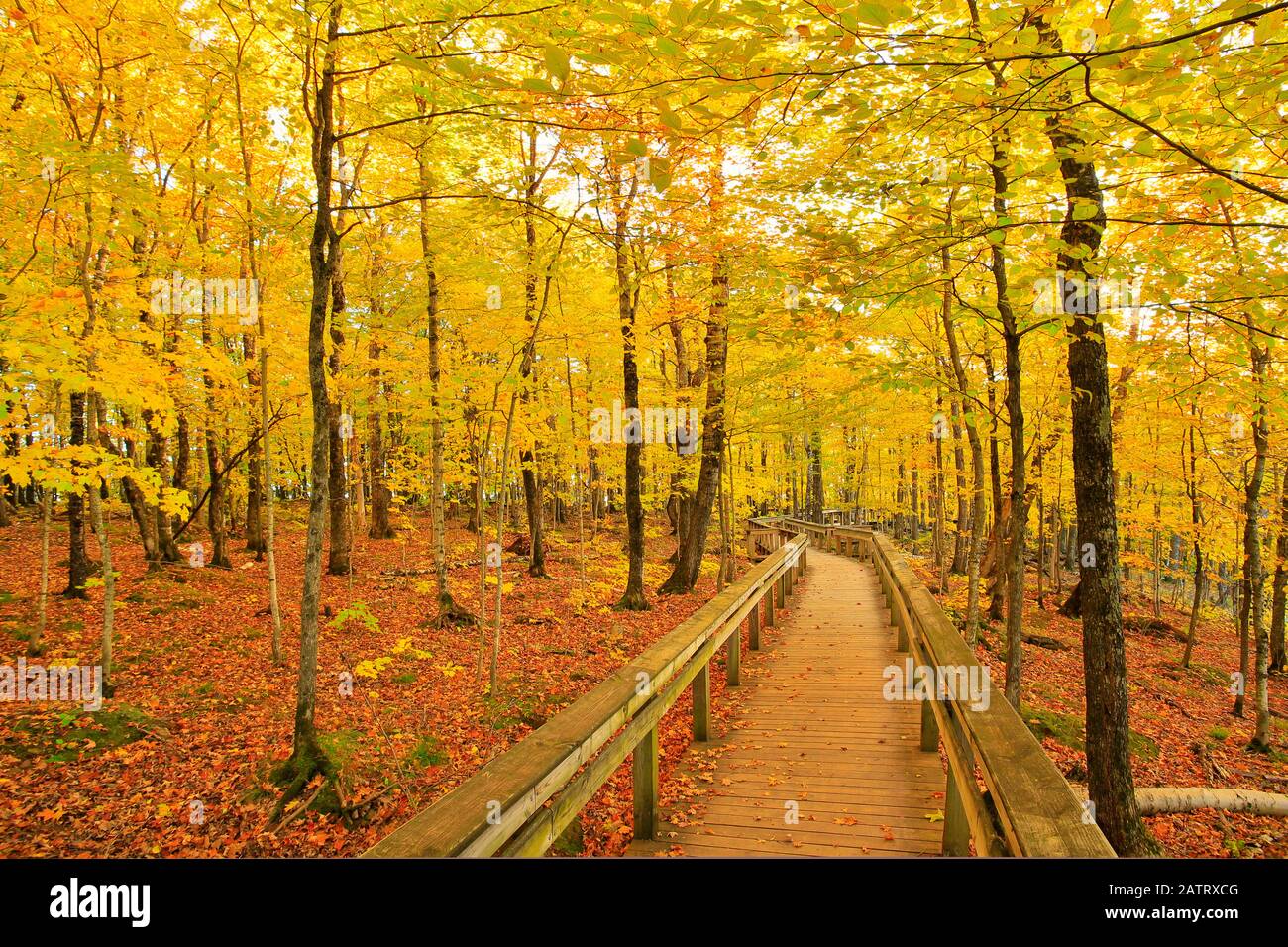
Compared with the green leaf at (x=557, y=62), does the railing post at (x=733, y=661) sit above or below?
below

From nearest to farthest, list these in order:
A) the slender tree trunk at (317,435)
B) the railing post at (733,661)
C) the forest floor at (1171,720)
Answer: the slender tree trunk at (317,435) < the railing post at (733,661) < the forest floor at (1171,720)

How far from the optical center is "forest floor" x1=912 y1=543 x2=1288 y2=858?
24.1ft

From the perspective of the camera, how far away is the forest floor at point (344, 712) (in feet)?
17.4

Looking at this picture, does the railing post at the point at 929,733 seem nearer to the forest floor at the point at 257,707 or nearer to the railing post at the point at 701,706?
the railing post at the point at 701,706

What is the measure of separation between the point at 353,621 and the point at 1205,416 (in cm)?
1702

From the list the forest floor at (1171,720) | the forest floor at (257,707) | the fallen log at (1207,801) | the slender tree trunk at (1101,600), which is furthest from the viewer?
the forest floor at (1171,720)

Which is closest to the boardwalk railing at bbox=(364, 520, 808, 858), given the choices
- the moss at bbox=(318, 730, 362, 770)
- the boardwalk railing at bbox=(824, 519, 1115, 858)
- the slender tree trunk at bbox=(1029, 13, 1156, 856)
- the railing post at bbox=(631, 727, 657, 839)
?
the railing post at bbox=(631, 727, 657, 839)

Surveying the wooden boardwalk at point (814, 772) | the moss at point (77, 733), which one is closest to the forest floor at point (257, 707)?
the moss at point (77, 733)

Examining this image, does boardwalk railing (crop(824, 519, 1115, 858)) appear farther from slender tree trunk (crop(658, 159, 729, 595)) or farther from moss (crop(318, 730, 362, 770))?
slender tree trunk (crop(658, 159, 729, 595))

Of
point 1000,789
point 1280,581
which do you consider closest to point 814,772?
point 1000,789

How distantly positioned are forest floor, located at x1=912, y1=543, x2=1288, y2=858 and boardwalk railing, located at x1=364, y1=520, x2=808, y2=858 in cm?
241

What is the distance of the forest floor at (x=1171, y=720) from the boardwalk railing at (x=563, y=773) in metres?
2.41

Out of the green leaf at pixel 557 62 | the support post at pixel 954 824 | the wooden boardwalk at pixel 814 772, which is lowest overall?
the wooden boardwalk at pixel 814 772

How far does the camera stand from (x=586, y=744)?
2.81 m
